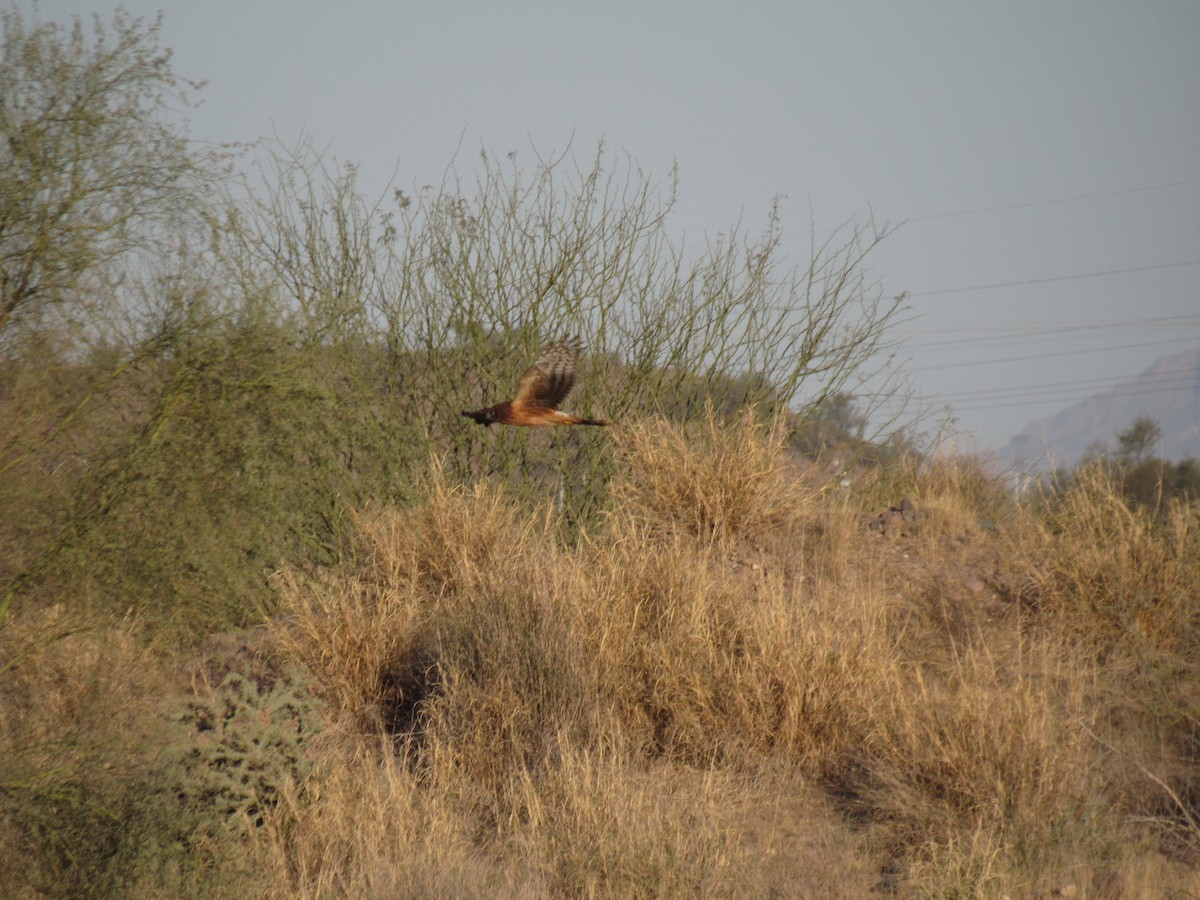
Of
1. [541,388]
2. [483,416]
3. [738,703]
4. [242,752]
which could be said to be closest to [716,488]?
[541,388]

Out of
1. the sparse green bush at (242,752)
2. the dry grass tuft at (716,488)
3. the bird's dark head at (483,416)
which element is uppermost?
the bird's dark head at (483,416)

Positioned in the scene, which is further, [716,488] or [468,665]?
[716,488]

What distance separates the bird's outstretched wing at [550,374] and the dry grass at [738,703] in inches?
43.5

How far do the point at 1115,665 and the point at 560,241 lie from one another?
600 cm

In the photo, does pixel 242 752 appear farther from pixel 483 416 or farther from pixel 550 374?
pixel 550 374

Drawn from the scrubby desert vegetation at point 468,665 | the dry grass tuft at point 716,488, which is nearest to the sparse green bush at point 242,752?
the scrubby desert vegetation at point 468,665

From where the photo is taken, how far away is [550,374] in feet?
20.6

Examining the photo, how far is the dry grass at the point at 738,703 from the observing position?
442 centimetres

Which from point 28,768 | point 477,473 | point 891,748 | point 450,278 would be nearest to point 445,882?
point 28,768

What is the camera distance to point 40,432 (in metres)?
5.12

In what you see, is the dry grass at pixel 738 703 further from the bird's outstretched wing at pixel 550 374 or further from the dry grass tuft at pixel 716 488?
the bird's outstretched wing at pixel 550 374

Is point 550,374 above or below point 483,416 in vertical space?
above

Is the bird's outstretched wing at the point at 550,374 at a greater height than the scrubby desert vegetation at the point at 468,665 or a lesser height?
greater

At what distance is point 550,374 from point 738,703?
82.5 inches
